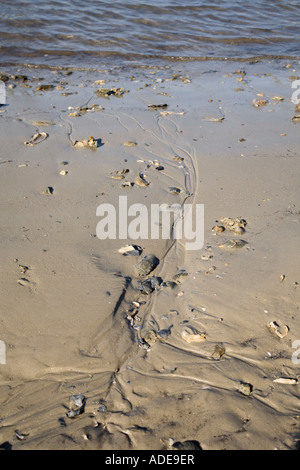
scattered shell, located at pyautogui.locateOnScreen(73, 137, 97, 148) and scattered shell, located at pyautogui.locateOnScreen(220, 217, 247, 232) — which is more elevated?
scattered shell, located at pyautogui.locateOnScreen(73, 137, 97, 148)

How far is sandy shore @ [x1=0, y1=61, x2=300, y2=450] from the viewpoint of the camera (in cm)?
221

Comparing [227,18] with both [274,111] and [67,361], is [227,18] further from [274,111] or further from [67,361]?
[67,361]

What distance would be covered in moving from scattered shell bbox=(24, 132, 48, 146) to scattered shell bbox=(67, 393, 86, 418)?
12.5 ft

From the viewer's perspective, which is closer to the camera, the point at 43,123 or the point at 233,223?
the point at 233,223

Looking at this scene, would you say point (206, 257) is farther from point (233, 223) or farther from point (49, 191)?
point (49, 191)

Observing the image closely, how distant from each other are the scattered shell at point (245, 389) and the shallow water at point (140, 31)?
28.2 ft

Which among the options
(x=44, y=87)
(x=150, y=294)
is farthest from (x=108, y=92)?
(x=150, y=294)

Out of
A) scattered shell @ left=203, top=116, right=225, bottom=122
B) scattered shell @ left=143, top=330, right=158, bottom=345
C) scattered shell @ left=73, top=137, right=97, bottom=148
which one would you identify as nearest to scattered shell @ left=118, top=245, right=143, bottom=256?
scattered shell @ left=143, top=330, right=158, bottom=345

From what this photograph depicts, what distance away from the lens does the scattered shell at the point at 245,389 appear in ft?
7.56

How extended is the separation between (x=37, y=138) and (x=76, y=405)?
4042 millimetres

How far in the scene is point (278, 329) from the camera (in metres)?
2.75

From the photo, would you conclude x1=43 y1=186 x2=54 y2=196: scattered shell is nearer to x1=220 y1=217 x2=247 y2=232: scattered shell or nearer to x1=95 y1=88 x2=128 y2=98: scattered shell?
x1=220 y1=217 x2=247 y2=232: scattered shell

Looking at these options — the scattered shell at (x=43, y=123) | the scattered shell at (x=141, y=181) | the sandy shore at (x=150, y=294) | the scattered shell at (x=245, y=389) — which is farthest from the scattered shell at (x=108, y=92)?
the scattered shell at (x=245, y=389)

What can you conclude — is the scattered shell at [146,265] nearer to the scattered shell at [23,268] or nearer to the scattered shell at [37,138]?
the scattered shell at [23,268]
